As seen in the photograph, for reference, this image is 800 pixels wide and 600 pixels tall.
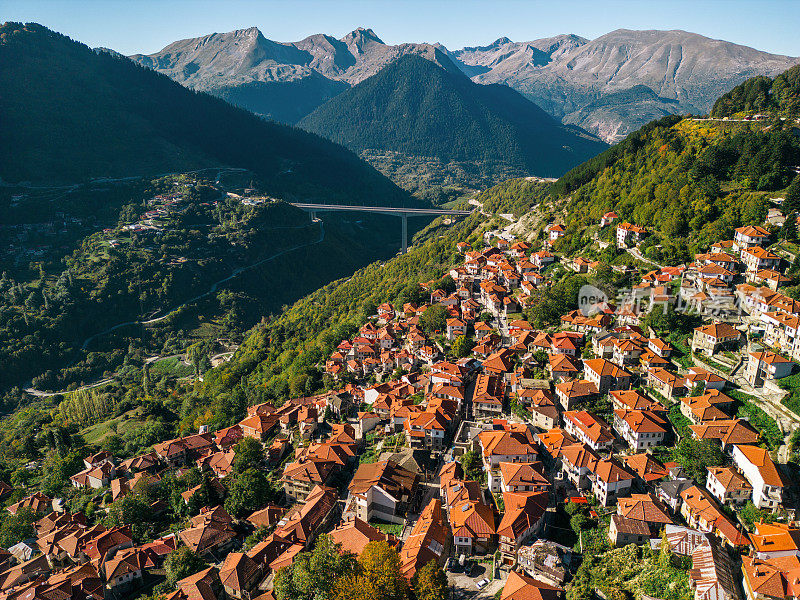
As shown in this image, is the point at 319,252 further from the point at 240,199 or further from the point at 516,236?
the point at 516,236

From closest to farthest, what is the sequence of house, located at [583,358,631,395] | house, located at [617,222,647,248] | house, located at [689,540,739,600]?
house, located at [689,540,739,600]
house, located at [583,358,631,395]
house, located at [617,222,647,248]

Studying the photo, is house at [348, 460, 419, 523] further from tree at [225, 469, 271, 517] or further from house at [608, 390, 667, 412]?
house at [608, 390, 667, 412]

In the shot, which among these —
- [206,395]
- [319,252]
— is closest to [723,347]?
[206,395]

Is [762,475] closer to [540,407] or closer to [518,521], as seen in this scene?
[518,521]

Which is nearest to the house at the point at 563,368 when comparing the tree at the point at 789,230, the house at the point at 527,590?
the house at the point at 527,590

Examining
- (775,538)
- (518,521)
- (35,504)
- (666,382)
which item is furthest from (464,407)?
(35,504)

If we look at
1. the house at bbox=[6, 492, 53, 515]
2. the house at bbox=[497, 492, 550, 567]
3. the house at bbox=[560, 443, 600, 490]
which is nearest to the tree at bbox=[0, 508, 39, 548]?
the house at bbox=[6, 492, 53, 515]
